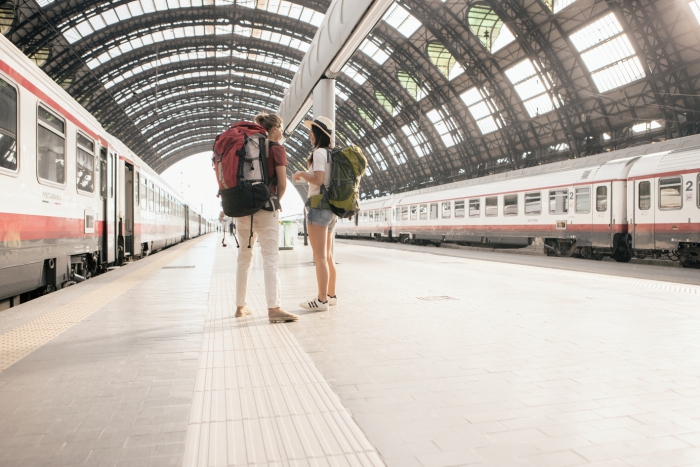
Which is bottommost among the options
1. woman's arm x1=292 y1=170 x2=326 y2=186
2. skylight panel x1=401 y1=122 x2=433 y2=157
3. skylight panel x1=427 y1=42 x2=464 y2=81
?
woman's arm x1=292 y1=170 x2=326 y2=186

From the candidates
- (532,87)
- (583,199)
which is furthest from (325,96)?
(532,87)

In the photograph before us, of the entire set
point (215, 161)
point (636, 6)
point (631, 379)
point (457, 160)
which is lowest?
point (631, 379)

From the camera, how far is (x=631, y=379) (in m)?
3.16

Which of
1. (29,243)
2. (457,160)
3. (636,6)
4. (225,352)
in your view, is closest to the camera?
(225,352)

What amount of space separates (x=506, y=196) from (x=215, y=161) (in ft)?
56.1

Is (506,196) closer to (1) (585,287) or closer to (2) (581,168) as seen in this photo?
(2) (581,168)

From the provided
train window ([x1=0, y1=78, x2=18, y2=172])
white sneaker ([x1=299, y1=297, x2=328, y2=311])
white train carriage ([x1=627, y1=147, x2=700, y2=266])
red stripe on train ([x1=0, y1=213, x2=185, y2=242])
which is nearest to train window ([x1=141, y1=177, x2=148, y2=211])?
red stripe on train ([x1=0, y1=213, x2=185, y2=242])

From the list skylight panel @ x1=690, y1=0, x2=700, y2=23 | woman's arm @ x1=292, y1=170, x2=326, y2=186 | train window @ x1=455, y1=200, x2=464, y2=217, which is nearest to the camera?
woman's arm @ x1=292, y1=170, x2=326, y2=186

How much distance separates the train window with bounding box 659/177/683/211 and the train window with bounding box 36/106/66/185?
1349cm

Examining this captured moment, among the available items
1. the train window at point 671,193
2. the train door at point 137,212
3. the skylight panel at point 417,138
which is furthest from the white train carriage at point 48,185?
the skylight panel at point 417,138

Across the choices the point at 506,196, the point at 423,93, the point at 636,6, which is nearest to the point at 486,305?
the point at 506,196

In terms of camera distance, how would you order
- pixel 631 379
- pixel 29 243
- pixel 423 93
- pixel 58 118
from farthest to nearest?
1. pixel 423 93
2. pixel 58 118
3. pixel 29 243
4. pixel 631 379

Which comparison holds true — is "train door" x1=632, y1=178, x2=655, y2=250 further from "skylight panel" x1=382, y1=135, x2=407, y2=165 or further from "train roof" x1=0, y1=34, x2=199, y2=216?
"skylight panel" x1=382, y1=135, x2=407, y2=165

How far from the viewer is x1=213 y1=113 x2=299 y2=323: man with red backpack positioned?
15.4 feet
